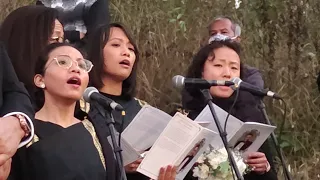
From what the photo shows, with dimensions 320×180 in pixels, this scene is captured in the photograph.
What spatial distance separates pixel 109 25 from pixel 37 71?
0.75 meters

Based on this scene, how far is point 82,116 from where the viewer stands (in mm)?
2883

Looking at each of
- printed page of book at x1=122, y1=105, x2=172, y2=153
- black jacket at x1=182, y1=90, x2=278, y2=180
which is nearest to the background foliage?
black jacket at x1=182, y1=90, x2=278, y2=180

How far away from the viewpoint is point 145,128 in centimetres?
285

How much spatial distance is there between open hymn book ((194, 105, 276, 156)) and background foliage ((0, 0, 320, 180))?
255cm

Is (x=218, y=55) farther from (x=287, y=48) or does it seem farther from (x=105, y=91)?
(x=287, y=48)

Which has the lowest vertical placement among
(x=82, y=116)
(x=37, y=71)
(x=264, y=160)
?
(x=264, y=160)

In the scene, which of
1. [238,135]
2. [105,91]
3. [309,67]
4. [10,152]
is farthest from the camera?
[309,67]

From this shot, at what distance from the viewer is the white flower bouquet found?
3029mm

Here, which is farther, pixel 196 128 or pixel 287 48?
pixel 287 48

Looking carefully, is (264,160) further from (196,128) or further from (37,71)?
(37,71)

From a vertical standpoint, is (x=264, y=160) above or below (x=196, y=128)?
below

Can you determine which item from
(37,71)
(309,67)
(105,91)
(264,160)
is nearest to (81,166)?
(37,71)

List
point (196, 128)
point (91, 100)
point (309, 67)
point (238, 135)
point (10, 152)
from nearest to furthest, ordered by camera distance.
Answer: point (10, 152)
point (91, 100)
point (196, 128)
point (238, 135)
point (309, 67)

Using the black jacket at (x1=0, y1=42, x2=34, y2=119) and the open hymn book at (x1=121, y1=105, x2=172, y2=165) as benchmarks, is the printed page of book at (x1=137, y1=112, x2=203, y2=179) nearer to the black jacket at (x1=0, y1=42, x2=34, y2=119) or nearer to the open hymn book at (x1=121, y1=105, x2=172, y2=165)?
the open hymn book at (x1=121, y1=105, x2=172, y2=165)
